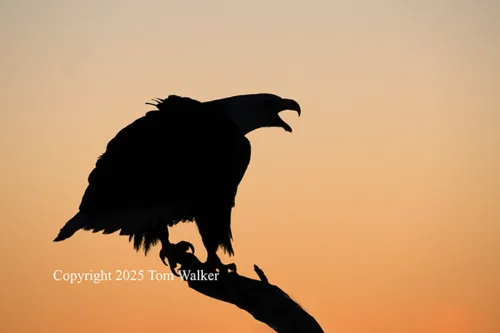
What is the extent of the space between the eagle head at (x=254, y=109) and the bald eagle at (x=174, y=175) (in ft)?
0.05

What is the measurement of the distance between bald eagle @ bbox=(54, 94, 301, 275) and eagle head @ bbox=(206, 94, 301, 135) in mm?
14

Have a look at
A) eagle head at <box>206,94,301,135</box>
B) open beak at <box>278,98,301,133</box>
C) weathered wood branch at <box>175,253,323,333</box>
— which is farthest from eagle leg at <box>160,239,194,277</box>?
open beak at <box>278,98,301,133</box>

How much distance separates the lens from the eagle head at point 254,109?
412 inches

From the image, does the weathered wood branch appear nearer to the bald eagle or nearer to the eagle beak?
the bald eagle

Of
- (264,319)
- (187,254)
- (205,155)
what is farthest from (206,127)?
(264,319)

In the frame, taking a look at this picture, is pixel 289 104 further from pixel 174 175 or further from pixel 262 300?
pixel 262 300

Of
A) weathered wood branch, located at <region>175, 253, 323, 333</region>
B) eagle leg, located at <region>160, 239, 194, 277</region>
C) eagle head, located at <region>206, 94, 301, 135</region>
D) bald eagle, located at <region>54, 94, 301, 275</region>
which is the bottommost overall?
weathered wood branch, located at <region>175, 253, 323, 333</region>

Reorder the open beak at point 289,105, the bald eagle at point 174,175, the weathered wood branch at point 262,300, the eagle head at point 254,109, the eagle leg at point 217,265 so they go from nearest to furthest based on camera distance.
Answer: the weathered wood branch at point 262,300 → the eagle leg at point 217,265 → the bald eagle at point 174,175 → the eagle head at point 254,109 → the open beak at point 289,105

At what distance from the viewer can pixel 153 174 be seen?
33.6ft

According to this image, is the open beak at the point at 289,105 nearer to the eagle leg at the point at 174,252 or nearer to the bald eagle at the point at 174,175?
the bald eagle at the point at 174,175

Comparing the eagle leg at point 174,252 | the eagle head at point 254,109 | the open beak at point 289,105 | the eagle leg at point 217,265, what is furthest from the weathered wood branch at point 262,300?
the open beak at point 289,105

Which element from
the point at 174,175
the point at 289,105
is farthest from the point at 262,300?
the point at 289,105

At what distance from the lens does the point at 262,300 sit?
855cm

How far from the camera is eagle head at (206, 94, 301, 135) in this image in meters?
10.5
